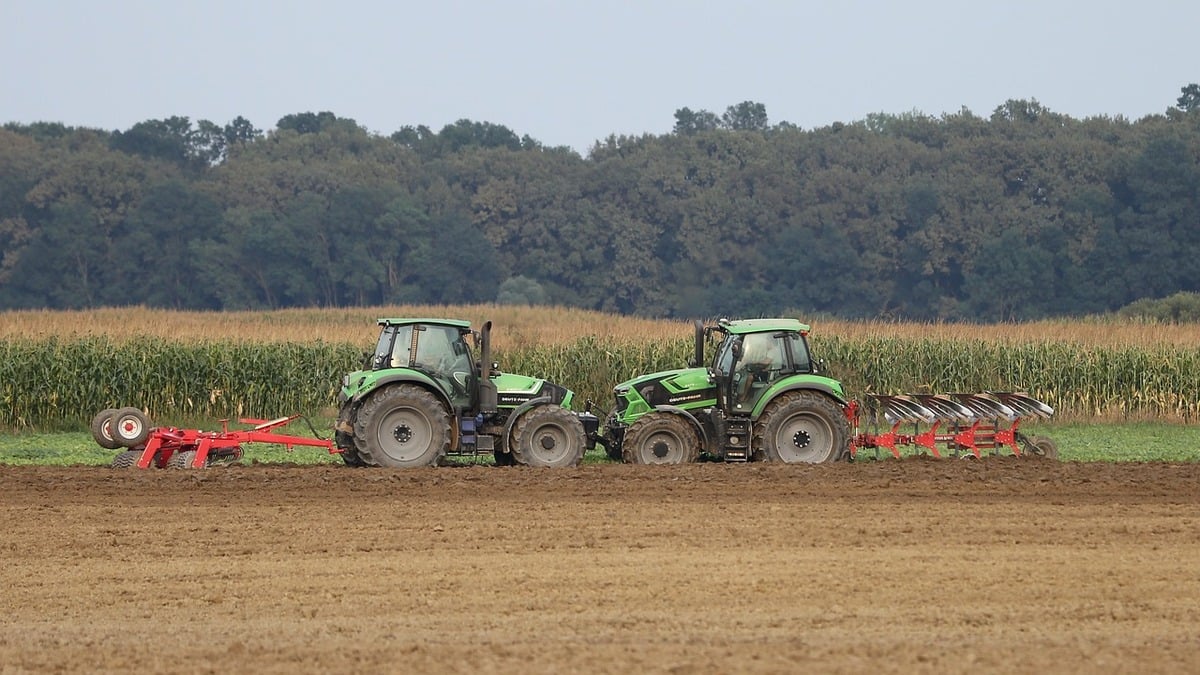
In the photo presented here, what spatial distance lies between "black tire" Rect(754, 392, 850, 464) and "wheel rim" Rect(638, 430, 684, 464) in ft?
2.89

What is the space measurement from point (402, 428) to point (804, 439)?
14.6 feet

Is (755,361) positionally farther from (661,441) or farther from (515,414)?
(515,414)

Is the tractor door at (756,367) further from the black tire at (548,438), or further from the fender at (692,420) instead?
the black tire at (548,438)

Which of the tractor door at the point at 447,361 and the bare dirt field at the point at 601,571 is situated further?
the tractor door at the point at 447,361

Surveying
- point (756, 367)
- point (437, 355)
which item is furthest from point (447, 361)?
point (756, 367)

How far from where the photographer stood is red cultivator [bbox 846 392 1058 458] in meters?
17.2

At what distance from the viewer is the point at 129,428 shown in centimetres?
1656

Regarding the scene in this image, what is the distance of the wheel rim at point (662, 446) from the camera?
16.8 meters

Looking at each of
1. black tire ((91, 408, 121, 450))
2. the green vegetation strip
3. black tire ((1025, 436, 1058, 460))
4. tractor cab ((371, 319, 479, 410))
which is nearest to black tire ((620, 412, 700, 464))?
the green vegetation strip

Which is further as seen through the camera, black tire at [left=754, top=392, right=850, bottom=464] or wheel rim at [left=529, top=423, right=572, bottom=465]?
black tire at [left=754, top=392, right=850, bottom=464]

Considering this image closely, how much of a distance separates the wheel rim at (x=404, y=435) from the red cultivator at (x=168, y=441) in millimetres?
717

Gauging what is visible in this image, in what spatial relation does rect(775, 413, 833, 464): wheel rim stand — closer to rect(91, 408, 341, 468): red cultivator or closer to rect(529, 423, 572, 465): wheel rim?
rect(529, 423, 572, 465): wheel rim

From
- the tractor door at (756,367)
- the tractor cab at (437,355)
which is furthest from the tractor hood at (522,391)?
the tractor door at (756,367)

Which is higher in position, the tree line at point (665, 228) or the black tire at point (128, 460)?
the tree line at point (665, 228)
